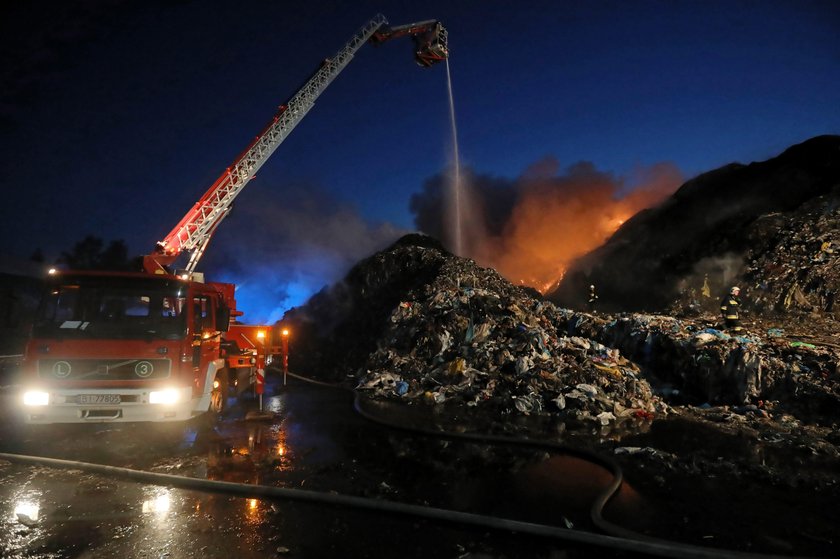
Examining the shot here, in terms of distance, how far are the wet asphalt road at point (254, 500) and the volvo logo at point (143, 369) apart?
115cm

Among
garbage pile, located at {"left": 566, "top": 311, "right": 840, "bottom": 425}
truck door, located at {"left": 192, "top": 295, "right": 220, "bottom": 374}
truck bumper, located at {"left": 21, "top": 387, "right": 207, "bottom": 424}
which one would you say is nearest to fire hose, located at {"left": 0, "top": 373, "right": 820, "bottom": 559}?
truck bumper, located at {"left": 21, "top": 387, "right": 207, "bottom": 424}

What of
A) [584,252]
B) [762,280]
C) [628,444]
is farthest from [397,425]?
[584,252]

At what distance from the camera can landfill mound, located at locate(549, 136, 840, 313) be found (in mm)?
16188

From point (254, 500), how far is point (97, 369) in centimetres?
326

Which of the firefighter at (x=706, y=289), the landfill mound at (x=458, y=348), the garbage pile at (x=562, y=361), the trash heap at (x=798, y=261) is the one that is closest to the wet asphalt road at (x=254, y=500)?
the landfill mound at (x=458, y=348)

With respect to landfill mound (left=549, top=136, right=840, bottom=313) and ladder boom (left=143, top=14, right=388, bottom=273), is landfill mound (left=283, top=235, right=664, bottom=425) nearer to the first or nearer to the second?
ladder boom (left=143, top=14, right=388, bottom=273)

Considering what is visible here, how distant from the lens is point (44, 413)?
5.95 metres

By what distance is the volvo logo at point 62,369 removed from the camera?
6008 millimetres

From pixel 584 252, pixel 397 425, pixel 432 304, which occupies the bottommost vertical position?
pixel 397 425

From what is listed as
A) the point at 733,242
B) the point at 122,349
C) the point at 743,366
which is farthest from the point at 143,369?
the point at 733,242

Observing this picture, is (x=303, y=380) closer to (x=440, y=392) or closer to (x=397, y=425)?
(x=440, y=392)

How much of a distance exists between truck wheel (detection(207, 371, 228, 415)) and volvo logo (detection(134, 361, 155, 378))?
177 cm

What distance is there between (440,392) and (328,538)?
7.07 meters

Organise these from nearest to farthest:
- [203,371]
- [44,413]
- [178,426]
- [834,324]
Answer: [44,413], [203,371], [178,426], [834,324]
